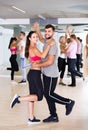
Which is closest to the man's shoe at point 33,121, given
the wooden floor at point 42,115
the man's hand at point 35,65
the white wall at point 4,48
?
the wooden floor at point 42,115

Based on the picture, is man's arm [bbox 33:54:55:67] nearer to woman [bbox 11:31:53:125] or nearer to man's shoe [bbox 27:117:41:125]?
woman [bbox 11:31:53:125]

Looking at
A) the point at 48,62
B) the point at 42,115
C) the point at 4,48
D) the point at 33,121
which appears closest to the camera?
the point at 48,62

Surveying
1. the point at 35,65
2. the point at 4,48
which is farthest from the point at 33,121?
the point at 4,48

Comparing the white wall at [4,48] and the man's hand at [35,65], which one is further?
the white wall at [4,48]

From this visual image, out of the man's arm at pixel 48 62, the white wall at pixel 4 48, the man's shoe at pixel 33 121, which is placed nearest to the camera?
the man's arm at pixel 48 62

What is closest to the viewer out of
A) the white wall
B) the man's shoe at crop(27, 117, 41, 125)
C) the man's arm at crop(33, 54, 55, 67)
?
the man's arm at crop(33, 54, 55, 67)

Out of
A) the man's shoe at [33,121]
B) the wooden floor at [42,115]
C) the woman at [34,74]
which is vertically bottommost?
the wooden floor at [42,115]

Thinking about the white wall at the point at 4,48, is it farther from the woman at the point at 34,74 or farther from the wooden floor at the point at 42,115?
the woman at the point at 34,74

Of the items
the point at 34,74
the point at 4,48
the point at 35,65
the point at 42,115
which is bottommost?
the point at 42,115

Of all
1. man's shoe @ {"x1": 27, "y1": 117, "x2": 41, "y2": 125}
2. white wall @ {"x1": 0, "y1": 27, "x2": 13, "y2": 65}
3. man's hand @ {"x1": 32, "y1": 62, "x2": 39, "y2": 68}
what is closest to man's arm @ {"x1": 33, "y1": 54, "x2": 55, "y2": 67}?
man's hand @ {"x1": 32, "y1": 62, "x2": 39, "y2": 68}

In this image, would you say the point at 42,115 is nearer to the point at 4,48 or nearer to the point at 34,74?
the point at 34,74

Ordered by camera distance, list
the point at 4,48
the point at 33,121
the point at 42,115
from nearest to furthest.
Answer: the point at 33,121 → the point at 42,115 → the point at 4,48

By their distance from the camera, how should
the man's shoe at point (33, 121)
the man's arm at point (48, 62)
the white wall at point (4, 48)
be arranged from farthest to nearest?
the white wall at point (4, 48) < the man's shoe at point (33, 121) < the man's arm at point (48, 62)

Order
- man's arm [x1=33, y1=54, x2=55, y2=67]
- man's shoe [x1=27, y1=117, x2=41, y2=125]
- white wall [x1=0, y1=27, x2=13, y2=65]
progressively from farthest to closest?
white wall [x1=0, y1=27, x2=13, y2=65] < man's shoe [x1=27, y1=117, x2=41, y2=125] < man's arm [x1=33, y1=54, x2=55, y2=67]
